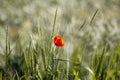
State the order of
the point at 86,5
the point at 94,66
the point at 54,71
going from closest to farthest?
the point at 54,71 < the point at 94,66 < the point at 86,5

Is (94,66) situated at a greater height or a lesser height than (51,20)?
lesser

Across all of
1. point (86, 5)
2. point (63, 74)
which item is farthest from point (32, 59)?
point (86, 5)

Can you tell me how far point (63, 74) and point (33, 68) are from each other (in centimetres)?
18

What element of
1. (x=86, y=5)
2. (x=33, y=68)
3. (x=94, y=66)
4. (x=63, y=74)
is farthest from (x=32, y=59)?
(x=86, y=5)

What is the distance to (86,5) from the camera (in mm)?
3908

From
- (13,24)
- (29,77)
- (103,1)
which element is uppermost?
(103,1)

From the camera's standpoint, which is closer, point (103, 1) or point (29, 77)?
point (29, 77)

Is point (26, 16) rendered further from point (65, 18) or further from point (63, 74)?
point (63, 74)

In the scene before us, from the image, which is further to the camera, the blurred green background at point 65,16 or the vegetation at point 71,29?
the blurred green background at point 65,16

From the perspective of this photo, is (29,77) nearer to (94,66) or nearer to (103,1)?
(94,66)

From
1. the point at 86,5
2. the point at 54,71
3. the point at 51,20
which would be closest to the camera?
the point at 54,71

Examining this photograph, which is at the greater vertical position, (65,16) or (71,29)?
(65,16)

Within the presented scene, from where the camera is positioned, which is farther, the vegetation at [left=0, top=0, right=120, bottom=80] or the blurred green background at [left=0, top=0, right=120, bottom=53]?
the blurred green background at [left=0, top=0, right=120, bottom=53]

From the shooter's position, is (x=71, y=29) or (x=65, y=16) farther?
(x=65, y=16)
